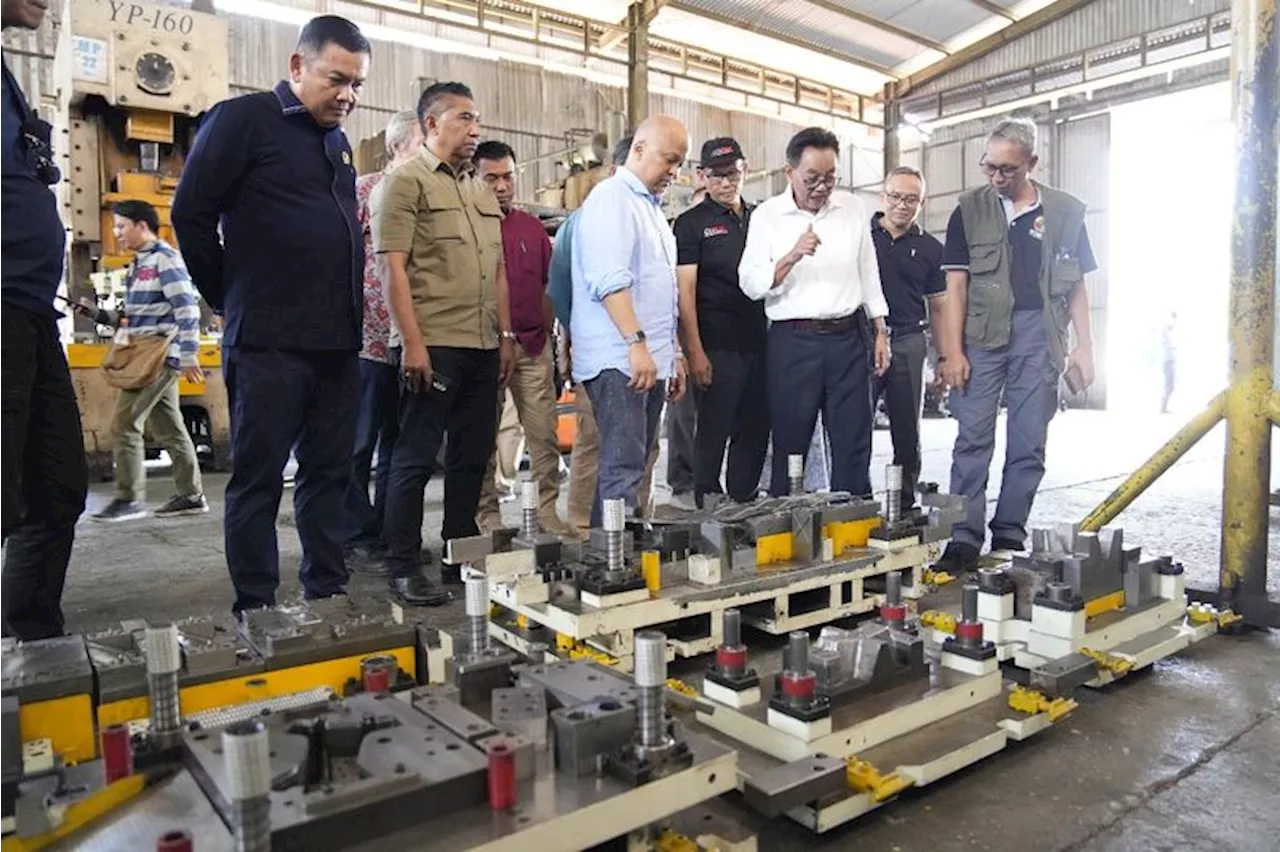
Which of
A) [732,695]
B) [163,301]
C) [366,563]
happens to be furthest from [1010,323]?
[163,301]

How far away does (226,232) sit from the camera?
249cm

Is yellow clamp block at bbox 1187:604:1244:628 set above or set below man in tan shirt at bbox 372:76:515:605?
below

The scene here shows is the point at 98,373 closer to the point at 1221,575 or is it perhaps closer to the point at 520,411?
the point at 520,411

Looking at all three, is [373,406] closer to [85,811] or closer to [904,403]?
[904,403]

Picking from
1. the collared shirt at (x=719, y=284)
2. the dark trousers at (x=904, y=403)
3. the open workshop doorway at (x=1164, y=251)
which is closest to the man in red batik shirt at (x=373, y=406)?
the collared shirt at (x=719, y=284)

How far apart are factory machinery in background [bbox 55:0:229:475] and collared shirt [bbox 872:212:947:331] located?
426 centimetres

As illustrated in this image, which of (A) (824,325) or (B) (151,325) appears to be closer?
(A) (824,325)

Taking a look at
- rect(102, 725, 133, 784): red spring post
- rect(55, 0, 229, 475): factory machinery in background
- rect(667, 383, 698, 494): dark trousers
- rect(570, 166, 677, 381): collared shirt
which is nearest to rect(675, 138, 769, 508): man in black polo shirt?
rect(667, 383, 698, 494): dark trousers

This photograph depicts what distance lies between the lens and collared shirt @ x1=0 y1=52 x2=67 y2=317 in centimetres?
208

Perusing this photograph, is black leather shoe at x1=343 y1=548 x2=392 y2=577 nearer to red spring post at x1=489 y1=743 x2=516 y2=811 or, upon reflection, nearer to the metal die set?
the metal die set

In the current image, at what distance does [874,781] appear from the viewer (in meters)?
1.61

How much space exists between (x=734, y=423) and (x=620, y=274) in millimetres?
1013

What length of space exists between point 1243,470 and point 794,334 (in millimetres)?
1413

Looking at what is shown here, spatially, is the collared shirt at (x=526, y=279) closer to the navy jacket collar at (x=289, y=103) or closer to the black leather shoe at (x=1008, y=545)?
the navy jacket collar at (x=289, y=103)
